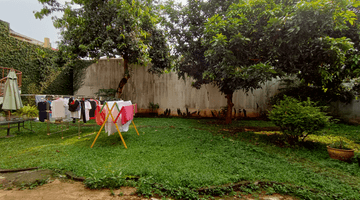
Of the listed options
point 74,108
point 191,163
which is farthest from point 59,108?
point 191,163

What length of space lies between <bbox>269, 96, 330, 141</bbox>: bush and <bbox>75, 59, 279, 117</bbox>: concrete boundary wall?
15.3ft

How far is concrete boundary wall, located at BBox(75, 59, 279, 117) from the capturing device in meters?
9.43

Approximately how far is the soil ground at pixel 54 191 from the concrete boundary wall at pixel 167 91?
7371 millimetres

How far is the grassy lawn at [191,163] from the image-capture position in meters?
2.62

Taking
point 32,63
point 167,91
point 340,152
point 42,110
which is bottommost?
point 340,152

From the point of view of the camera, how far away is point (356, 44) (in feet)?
15.2

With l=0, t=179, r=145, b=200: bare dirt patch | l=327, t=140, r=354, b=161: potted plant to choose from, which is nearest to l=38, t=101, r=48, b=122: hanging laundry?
l=0, t=179, r=145, b=200: bare dirt patch

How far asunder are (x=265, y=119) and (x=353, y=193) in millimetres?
6815

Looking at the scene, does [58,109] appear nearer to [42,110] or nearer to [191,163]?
[42,110]

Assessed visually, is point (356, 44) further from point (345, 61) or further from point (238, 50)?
point (238, 50)

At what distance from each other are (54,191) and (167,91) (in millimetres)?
8066

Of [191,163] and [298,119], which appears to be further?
[298,119]

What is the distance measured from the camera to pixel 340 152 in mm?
3791

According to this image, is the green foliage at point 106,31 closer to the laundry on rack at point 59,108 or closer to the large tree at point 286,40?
the laundry on rack at point 59,108
